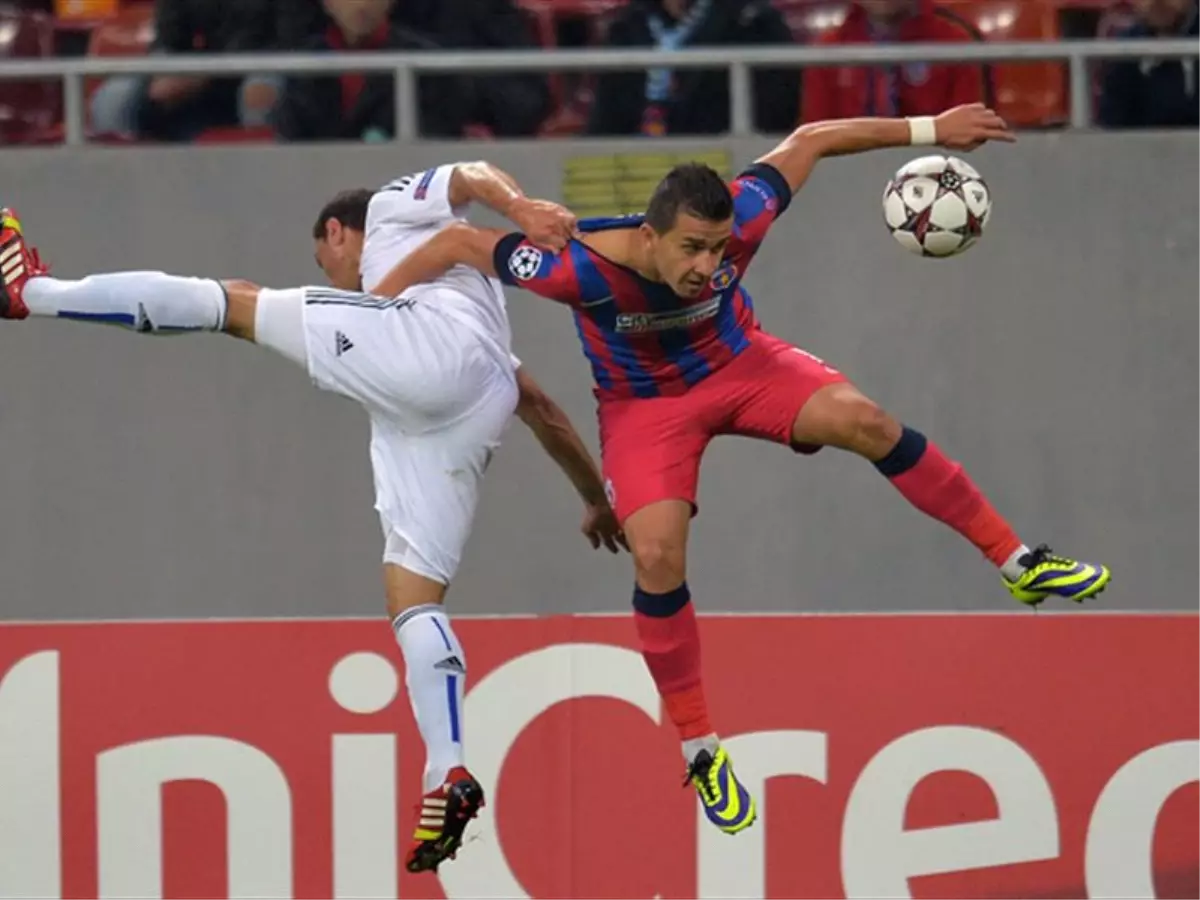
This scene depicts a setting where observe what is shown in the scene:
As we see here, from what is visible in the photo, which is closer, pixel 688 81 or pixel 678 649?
pixel 678 649

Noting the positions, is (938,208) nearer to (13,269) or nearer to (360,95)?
(13,269)

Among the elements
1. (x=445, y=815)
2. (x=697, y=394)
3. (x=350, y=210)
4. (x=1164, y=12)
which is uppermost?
(x=1164, y=12)

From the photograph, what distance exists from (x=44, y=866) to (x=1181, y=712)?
11.8 ft

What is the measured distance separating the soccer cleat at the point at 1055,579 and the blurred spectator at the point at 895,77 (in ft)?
8.23

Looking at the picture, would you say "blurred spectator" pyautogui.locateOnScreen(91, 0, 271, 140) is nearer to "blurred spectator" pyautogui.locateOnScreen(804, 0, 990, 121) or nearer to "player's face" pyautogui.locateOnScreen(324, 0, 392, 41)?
"player's face" pyautogui.locateOnScreen(324, 0, 392, 41)

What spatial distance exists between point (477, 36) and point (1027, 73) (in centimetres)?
204

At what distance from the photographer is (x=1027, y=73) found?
9062mm

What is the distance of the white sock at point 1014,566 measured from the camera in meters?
6.78

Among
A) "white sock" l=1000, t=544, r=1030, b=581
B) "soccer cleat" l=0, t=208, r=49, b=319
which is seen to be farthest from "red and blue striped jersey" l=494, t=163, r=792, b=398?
"soccer cleat" l=0, t=208, r=49, b=319

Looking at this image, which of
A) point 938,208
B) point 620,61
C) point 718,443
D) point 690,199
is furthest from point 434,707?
point 620,61

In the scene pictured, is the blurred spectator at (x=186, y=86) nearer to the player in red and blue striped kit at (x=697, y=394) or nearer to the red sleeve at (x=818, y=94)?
the red sleeve at (x=818, y=94)

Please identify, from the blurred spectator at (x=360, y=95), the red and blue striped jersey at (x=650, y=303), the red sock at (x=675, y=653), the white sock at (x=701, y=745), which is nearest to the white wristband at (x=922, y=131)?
the red and blue striped jersey at (x=650, y=303)

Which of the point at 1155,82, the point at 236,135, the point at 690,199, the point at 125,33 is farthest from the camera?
the point at 125,33

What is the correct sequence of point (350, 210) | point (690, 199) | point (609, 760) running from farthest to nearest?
point (609, 760)
point (350, 210)
point (690, 199)
